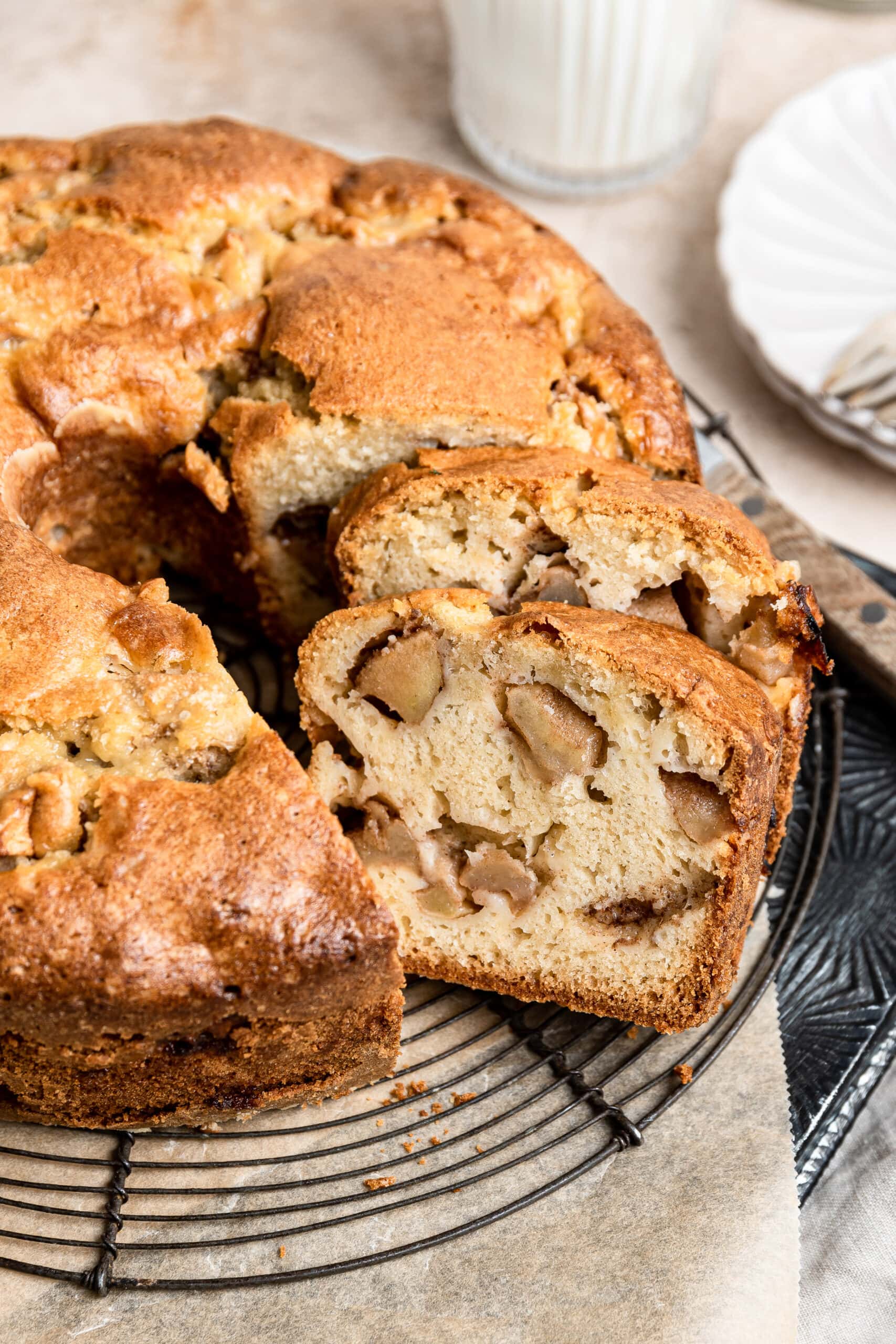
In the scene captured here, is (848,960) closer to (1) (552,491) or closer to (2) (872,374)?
(1) (552,491)

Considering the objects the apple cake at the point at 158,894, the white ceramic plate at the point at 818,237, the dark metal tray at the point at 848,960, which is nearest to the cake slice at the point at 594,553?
the dark metal tray at the point at 848,960

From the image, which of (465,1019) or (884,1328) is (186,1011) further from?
(884,1328)

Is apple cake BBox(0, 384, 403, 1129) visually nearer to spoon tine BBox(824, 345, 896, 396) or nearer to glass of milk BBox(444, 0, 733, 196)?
spoon tine BBox(824, 345, 896, 396)

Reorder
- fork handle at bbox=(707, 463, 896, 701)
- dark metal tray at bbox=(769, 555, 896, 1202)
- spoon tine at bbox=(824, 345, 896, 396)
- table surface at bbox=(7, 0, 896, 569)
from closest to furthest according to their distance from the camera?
dark metal tray at bbox=(769, 555, 896, 1202), fork handle at bbox=(707, 463, 896, 701), spoon tine at bbox=(824, 345, 896, 396), table surface at bbox=(7, 0, 896, 569)

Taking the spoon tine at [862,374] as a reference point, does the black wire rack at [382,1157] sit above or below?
below

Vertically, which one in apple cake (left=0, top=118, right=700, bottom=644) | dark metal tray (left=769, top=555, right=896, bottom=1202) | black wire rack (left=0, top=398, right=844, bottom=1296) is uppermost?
apple cake (left=0, top=118, right=700, bottom=644)

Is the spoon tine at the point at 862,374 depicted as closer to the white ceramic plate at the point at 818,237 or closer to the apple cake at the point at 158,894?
the white ceramic plate at the point at 818,237

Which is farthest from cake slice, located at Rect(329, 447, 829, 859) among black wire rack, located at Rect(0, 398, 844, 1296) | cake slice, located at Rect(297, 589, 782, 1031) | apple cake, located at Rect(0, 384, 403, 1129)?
black wire rack, located at Rect(0, 398, 844, 1296)

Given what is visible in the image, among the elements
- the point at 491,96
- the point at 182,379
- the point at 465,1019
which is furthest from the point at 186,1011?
the point at 491,96
